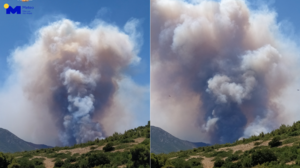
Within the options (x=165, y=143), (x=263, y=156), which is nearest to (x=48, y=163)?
(x=165, y=143)

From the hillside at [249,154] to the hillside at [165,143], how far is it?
0.72 feet

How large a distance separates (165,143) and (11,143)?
5.01m

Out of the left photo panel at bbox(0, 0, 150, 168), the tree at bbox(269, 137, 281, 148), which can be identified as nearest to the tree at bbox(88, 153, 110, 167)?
the left photo panel at bbox(0, 0, 150, 168)

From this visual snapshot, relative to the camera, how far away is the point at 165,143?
33.1 feet

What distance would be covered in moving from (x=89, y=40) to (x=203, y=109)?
4.31m

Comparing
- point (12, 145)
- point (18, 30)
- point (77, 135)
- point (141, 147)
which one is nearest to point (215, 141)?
point (141, 147)

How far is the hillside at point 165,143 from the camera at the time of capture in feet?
32.5

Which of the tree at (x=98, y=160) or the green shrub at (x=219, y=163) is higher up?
the tree at (x=98, y=160)

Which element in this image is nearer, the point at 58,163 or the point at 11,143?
the point at 11,143

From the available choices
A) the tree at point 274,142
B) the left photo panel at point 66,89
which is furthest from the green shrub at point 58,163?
the tree at point 274,142

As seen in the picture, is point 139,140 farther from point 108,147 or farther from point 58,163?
point 58,163

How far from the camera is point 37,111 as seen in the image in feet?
24.2

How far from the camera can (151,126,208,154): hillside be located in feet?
32.5

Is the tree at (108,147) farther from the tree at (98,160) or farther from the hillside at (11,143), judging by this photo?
the hillside at (11,143)
